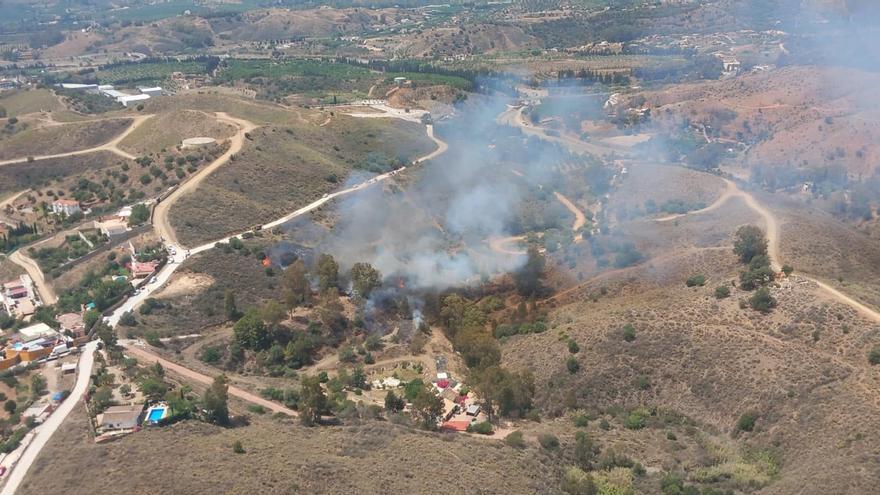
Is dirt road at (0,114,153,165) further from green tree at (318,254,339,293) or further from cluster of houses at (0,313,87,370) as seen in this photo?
cluster of houses at (0,313,87,370)

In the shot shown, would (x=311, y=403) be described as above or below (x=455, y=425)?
above

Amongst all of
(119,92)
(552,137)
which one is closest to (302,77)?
(119,92)

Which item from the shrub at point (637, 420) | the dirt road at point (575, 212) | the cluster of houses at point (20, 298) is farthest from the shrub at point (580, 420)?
the cluster of houses at point (20, 298)

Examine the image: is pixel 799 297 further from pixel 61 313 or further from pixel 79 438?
pixel 61 313

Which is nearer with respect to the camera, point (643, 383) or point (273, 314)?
point (643, 383)

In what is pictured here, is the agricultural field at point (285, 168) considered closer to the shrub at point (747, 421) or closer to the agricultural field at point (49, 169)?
the agricultural field at point (49, 169)

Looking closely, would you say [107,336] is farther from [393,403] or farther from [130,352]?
[393,403]
